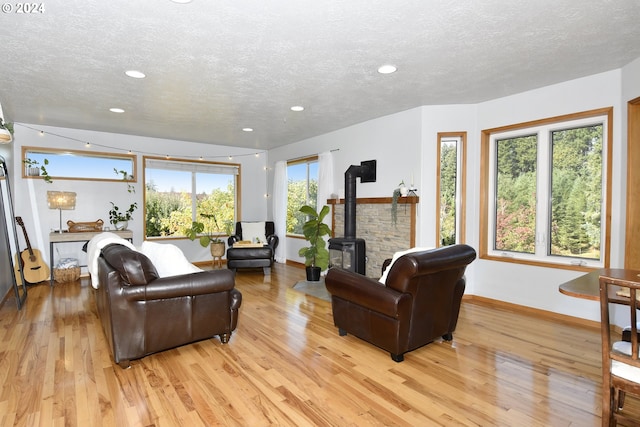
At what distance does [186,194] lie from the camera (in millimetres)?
7352

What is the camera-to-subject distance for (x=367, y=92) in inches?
163

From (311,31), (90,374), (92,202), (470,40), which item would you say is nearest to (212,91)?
(311,31)

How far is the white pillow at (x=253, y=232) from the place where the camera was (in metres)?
7.16

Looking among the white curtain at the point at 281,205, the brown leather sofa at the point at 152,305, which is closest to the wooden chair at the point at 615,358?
the brown leather sofa at the point at 152,305

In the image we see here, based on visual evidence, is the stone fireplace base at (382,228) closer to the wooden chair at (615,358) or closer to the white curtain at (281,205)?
the white curtain at (281,205)

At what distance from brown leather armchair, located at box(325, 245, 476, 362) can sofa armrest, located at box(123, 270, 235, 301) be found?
1.03m

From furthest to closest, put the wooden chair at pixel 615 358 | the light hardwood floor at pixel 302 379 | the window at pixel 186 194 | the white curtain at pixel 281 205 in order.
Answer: the white curtain at pixel 281 205
the window at pixel 186 194
the light hardwood floor at pixel 302 379
the wooden chair at pixel 615 358

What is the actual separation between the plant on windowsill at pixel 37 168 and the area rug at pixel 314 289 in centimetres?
466

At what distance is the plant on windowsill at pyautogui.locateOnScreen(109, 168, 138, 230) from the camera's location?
6.33 meters

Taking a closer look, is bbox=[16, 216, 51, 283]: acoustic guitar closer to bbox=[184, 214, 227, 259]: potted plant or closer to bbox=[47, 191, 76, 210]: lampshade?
bbox=[47, 191, 76, 210]: lampshade

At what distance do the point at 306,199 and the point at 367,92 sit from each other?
3.38m

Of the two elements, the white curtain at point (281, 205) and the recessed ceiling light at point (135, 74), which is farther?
the white curtain at point (281, 205)

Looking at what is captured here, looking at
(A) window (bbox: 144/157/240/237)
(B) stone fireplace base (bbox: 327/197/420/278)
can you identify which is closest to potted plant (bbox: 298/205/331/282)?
(B) stone fireplace base (bbox: 327/197/420/278)

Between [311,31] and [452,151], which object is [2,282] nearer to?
[311,31]
